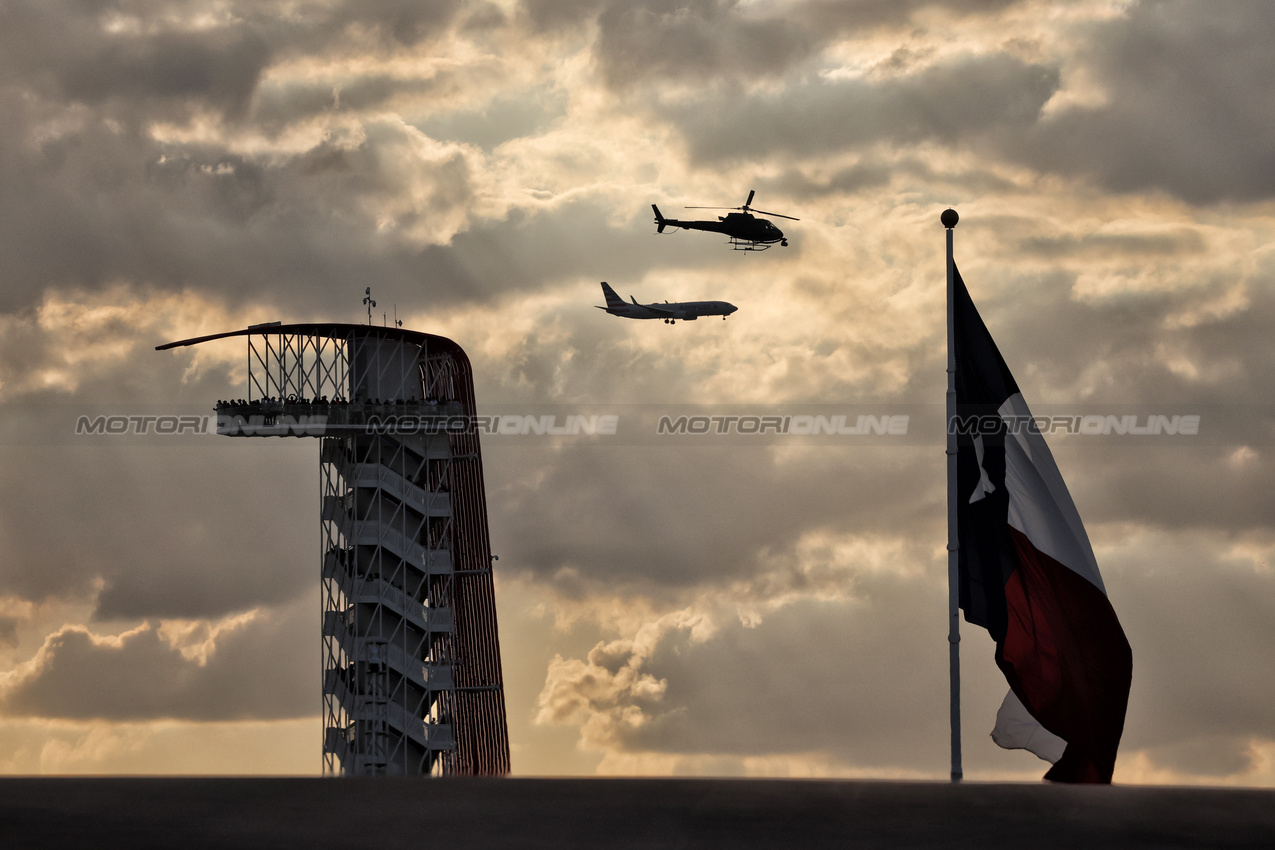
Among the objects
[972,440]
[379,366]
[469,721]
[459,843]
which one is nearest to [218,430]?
[379,366]

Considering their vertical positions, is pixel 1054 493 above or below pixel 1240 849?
above

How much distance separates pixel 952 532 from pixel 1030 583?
2803mm

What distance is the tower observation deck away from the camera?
3403 inches

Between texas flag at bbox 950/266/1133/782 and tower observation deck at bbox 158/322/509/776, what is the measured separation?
188ft

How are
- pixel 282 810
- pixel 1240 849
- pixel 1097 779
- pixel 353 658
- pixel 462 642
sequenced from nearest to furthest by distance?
pixel 1240 849, pixel 282 810, pixel 1097 779, pixel 353 658, pixel 462 642

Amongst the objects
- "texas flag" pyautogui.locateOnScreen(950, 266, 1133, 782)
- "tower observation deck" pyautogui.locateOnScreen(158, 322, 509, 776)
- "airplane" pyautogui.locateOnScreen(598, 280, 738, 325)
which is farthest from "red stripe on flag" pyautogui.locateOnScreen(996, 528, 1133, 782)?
"airplane" pyautogui.locateOnScreen(598, 280, 738, 325)

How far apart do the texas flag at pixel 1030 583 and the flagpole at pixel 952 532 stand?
0.48 metres

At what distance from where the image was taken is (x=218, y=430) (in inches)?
3438

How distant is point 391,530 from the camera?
8675cm

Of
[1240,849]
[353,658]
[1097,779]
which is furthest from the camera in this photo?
[353,658]

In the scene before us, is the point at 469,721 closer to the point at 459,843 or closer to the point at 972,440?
the point at 972,440

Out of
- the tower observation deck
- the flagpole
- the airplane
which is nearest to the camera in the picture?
the flagpole

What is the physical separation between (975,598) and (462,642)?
62054 millimetres

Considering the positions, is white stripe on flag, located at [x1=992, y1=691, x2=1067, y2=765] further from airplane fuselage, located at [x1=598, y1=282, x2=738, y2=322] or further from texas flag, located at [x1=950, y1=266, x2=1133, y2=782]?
airplane fuselage, located at [x1=598, y1=282, x2=738, y2=322]
